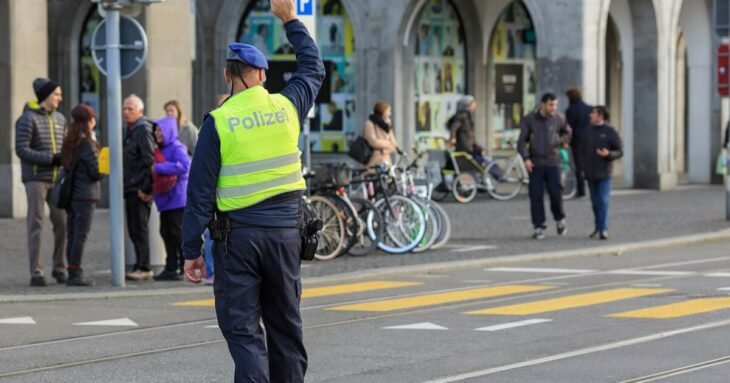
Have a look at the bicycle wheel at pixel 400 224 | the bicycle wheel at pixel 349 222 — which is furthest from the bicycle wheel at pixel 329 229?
the bicycle wheel at pixel 400 224

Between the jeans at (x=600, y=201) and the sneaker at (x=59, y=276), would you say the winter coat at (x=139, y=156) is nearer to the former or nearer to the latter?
the sneaker at (x=59, y=276)

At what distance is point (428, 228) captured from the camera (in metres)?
18.8

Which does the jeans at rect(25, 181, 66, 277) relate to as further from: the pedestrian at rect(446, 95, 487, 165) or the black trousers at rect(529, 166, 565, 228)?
the pedestrian at rect(446, 95, 487, 165)

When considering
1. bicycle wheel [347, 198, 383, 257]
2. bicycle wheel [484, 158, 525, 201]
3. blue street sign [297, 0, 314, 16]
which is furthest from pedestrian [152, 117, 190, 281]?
bicycle wheel [484, 158, 525, 201]

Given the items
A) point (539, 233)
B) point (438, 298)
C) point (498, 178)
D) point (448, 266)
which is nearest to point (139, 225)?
point (448, 266)

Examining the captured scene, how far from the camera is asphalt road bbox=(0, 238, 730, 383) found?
9.54 metres

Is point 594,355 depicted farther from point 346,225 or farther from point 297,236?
point 346,225

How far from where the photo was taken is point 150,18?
70.2ft

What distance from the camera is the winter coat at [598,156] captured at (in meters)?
20.4

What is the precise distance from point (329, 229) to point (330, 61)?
15.7 m

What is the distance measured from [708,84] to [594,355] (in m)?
25.9

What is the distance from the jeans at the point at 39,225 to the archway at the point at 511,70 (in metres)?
21.9

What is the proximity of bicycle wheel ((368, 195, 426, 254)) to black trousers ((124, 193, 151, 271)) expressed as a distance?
355 centimetres

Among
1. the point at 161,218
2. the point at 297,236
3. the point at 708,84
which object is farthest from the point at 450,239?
the point at 708,84
